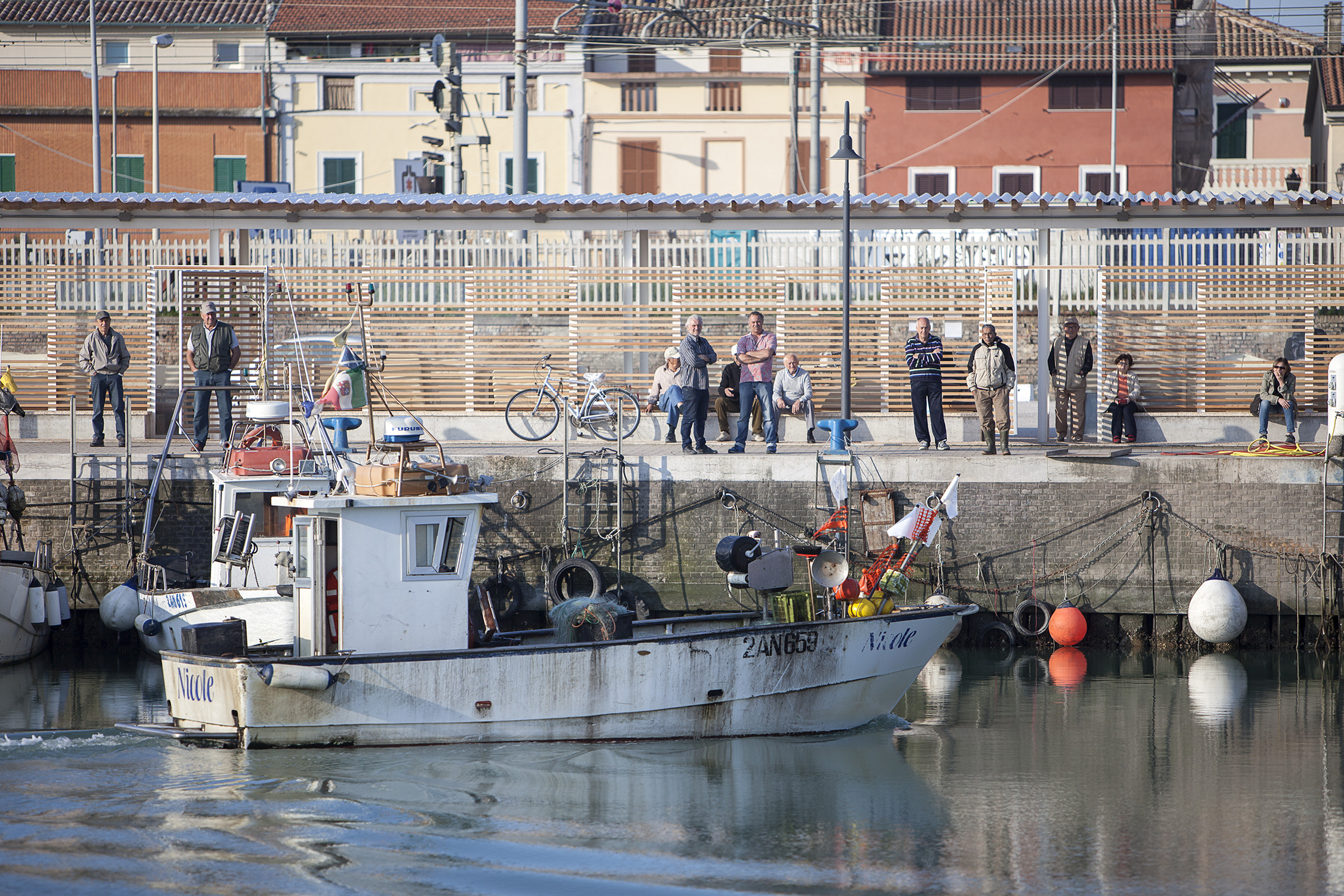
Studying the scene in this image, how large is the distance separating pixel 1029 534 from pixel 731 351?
15.1ft

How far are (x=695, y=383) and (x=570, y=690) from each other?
220 inches

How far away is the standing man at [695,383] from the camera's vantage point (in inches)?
637

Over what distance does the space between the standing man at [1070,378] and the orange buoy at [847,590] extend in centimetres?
622

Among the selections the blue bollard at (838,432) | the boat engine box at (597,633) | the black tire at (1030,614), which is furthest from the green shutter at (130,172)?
the boat engine box at (597,633)

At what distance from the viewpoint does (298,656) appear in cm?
1151

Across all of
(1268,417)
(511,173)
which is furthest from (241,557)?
(511,173)

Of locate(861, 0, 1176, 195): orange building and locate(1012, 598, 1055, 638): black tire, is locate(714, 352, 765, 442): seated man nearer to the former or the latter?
locate(1012, 598, 1055, 638): black tire

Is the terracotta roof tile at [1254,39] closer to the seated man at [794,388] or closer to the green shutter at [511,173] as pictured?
the green shutter at [511,173]

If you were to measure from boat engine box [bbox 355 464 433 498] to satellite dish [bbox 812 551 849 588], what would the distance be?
3.36 m

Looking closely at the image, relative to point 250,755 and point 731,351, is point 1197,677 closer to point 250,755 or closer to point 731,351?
point 731,351

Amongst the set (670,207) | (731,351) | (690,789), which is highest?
(670,207)

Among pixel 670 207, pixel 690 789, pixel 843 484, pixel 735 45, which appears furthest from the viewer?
pixel 735 45

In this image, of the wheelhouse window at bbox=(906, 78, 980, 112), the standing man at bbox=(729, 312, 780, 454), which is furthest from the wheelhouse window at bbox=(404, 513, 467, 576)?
the wheelhouse window at bbox=(906, 78, 980, 112)

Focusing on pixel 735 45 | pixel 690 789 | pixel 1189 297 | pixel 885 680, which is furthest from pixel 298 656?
pixel 735 45
